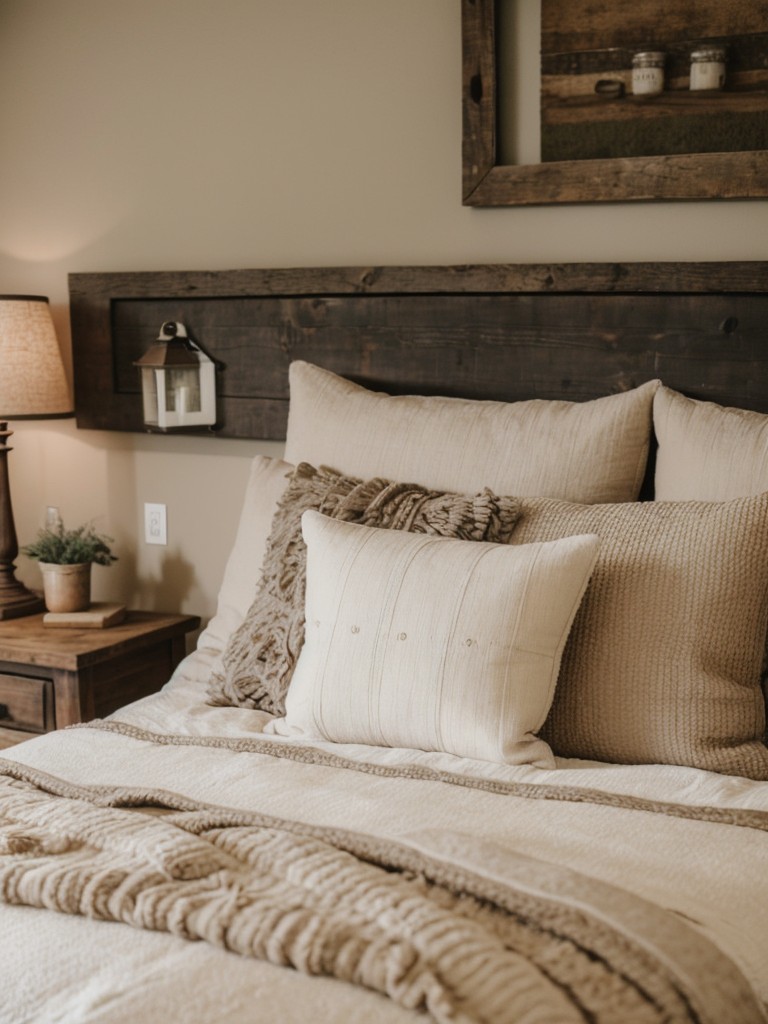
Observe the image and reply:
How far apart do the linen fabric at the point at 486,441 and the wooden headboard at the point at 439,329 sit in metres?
0.13

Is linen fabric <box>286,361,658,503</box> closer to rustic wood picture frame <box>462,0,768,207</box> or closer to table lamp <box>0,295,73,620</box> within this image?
rustic wood picture frame <box>462,0,768,207</box>

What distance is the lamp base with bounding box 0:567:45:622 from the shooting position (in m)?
2.72

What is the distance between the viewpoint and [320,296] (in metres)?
2.59

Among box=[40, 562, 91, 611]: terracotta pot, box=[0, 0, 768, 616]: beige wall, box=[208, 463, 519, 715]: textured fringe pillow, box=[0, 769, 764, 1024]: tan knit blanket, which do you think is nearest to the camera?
box=[0, 769, 764, 1024]: tan knit blanket

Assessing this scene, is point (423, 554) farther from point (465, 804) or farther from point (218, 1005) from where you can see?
point (218, 1005)

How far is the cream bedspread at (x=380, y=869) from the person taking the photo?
1030 millimetres

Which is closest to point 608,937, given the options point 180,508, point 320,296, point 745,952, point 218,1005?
point 745,952

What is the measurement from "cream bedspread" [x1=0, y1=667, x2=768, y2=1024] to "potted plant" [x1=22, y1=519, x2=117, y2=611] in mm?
969

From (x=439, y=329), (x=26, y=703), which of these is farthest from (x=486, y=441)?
(x=26, y=703)

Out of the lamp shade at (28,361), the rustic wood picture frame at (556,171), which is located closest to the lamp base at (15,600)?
the lamp shade at (28,361)

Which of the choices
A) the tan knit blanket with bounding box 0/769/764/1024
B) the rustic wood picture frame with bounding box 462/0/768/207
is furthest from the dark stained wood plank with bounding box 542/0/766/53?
the tan knit blanket with bounding box 0/769/764/1024

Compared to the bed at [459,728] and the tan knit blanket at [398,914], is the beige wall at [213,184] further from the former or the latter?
the tan knit blanket at [398,914]

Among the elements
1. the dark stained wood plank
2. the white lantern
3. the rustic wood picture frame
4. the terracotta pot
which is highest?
the dark stained wood plank

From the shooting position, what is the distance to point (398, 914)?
3.55ft
